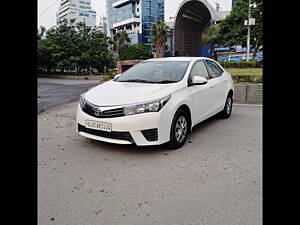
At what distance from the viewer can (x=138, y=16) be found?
81.5 metres

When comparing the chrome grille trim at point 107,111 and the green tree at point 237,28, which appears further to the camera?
the green tree at point 237,28

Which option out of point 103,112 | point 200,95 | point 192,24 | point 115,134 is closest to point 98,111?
point 103,112

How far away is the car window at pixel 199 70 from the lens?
15.7ft

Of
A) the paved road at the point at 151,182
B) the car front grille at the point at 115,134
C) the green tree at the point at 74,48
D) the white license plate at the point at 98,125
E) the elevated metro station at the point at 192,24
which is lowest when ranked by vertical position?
the paved road at the point at 151,182

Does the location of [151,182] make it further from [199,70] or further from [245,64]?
[245,64]

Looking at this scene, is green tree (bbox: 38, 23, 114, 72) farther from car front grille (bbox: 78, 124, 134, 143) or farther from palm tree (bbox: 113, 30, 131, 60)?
car front grille (bbox: 78, 124, 134, 143)

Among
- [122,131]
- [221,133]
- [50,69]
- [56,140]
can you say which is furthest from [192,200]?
[50,69]

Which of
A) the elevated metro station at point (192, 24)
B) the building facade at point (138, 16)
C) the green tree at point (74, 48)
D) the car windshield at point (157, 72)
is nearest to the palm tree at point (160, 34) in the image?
the elevated metro station at point (192, 24)

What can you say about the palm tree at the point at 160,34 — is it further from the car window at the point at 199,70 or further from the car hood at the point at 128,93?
the car hood at the point at 128,93

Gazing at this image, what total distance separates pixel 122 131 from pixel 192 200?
1.46 meters

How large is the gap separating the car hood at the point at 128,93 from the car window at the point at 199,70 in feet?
2.44

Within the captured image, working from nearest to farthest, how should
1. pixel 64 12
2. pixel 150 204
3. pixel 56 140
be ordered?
pixel 150 204
pixel 56 140
pixel 64 12
